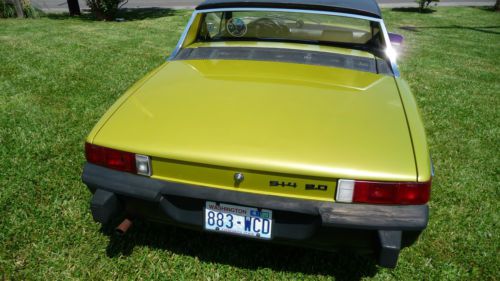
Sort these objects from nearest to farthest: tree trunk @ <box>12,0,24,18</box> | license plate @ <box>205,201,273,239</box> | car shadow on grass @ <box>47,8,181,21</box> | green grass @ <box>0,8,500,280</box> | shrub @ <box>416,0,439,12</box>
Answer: license plate @ <box>205,201,273,239</box> < green grass @ <box>0,8,500,280</box> < tree trunk @ <box>12,0,24,18</box> < car shadow on grass @ <box>47,8,181,21</box> < shrub @ <box>416,0,439,12</box>

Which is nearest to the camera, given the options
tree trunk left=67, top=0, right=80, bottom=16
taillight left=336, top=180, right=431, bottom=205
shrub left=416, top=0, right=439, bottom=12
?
taillight left=336, top=180, right=431, bottom=205

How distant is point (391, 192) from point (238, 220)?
78 centimetres

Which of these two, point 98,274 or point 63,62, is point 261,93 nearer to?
point 98,274

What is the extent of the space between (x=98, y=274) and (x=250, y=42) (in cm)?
208

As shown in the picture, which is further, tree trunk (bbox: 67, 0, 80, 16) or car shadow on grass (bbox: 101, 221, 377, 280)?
tree trunk (bbox: 67, 0, 80, 16)

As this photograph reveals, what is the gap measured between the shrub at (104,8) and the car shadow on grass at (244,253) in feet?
32.5

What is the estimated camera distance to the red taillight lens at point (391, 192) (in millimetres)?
1812

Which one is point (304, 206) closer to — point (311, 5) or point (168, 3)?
point (311, 5)

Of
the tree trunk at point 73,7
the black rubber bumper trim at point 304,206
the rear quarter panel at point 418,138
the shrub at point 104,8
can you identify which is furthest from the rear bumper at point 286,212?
the tree trunk at point 73,7

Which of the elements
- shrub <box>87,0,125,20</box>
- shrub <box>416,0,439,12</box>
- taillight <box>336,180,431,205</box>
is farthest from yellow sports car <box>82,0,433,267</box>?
shrub <box>416,0,439,12</box>

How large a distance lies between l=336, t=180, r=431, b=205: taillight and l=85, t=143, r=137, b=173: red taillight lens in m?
1.07

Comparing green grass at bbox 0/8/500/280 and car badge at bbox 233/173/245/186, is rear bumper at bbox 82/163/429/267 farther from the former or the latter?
green grass at bbox 0/8/500/280

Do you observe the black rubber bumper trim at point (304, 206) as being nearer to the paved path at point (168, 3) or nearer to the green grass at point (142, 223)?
the green grass at point (142, 223)

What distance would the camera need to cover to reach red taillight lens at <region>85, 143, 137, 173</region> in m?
1.99
